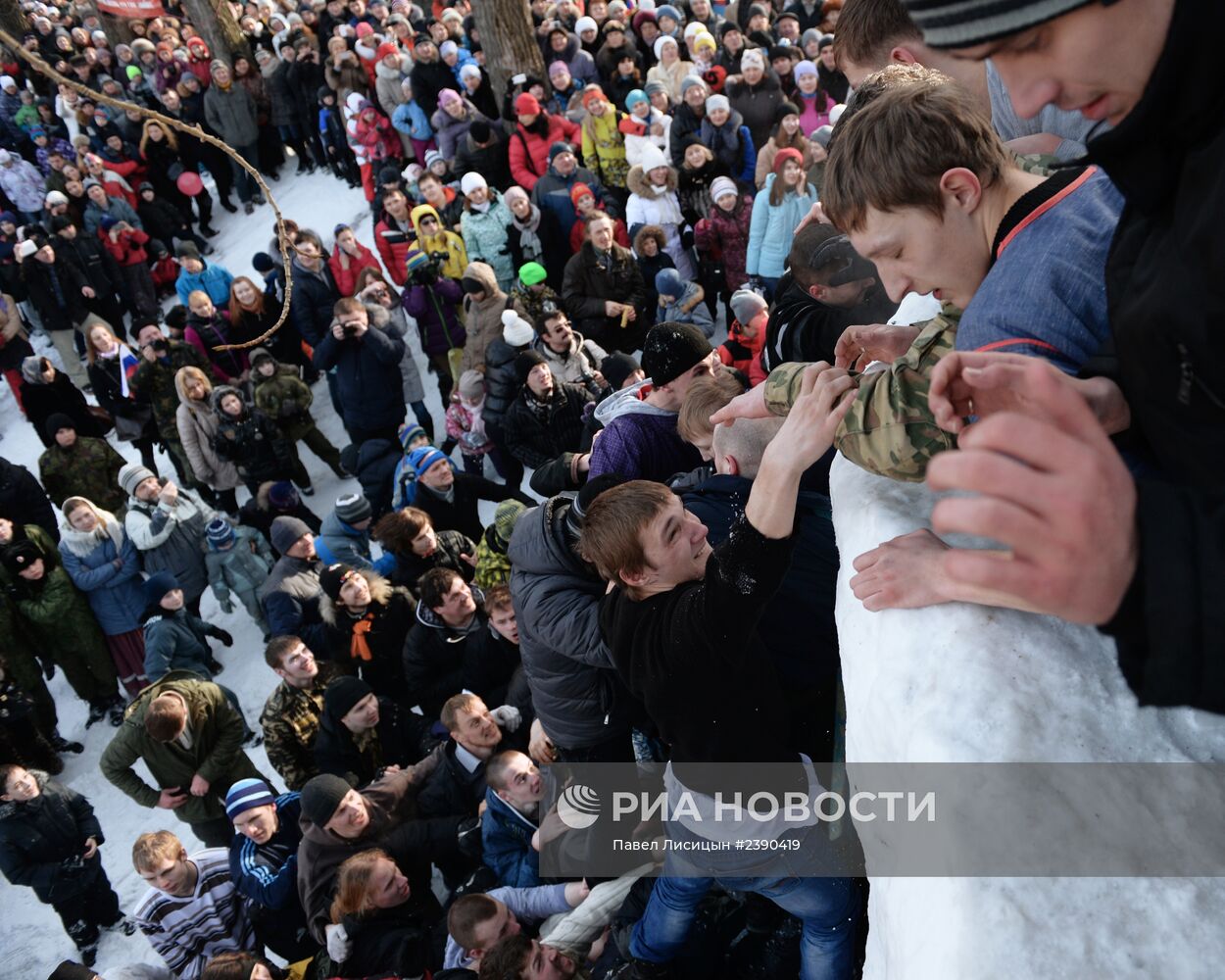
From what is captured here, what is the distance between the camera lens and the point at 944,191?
173 cm

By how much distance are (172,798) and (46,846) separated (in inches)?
30.7

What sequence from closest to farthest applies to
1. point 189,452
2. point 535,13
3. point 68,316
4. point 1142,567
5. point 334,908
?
point 1142,567 → point 334,908 → point 189,452 → point 68,316 → point 535,13

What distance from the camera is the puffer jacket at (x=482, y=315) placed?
7.79m

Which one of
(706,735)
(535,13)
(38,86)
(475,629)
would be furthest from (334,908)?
(38,86)

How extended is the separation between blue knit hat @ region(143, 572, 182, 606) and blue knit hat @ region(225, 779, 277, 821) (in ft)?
8.46

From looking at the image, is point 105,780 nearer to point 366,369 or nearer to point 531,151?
point 366,369

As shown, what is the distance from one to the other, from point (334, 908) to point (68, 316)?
10.0 meters

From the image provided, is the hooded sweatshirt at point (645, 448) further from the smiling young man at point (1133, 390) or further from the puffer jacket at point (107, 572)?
the puffer jacket at point (107, 572)

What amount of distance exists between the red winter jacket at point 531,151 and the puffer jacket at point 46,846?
23.4 feet

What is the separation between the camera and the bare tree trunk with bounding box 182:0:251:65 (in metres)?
15.4

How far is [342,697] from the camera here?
5.42 meters

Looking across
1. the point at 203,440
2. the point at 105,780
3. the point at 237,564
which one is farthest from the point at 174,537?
the point at 105,780

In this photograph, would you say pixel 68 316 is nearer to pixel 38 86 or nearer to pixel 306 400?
pixel 306 400

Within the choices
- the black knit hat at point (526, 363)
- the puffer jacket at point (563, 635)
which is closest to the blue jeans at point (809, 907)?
the puffer jacket at point (563, 635)
